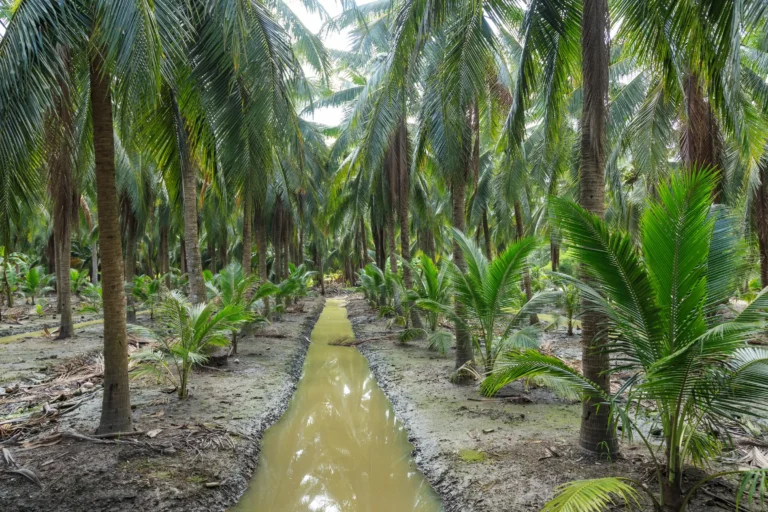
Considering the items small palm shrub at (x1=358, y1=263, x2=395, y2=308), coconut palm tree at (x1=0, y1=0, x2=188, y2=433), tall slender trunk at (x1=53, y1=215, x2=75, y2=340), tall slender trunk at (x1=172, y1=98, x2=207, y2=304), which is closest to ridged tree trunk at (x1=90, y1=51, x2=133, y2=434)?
coconut palm tree at (x1=0, y1=0, x2=188, y2=433)

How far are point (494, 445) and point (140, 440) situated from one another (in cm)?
363

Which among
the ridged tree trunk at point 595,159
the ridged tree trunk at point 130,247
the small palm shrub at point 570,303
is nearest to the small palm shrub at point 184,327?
the ridged tree trunk at point 595,159

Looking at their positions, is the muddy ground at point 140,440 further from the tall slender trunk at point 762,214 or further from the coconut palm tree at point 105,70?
the tall slender trunk at point 762,214

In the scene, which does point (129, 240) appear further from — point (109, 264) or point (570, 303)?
point (570, 303)

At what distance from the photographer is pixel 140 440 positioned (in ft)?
15.7

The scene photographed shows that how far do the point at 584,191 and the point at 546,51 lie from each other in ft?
7.12

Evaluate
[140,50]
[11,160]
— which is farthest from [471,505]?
[11,160]

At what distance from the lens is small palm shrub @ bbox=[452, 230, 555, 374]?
21.4ft

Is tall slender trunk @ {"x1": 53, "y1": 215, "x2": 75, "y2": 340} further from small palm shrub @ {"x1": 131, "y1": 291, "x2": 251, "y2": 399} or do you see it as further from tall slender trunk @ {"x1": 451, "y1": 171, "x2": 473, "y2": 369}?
tall slender trunk @ {"x1": 451, "y1": 171, "x2": 473, "y2": 369}

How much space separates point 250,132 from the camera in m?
5.51

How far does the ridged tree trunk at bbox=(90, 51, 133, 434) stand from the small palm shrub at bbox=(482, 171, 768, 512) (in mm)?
3855

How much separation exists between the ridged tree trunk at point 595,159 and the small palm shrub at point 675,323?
0.69 meters

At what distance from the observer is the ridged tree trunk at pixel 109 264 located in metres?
4.68

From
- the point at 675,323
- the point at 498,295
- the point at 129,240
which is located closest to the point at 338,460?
the point at 498,295
